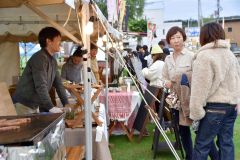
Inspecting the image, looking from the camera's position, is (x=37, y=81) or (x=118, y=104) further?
(x=118, y=104)

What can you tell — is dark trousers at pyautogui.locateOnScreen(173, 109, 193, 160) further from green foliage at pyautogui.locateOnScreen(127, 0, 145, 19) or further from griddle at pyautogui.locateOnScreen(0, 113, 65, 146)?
green foliage at pyautogui.locateOnScreen(127, 0, 145, 19)

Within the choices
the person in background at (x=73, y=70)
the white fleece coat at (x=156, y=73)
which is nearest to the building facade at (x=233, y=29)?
the white fleece coat at (x=156, y=73)

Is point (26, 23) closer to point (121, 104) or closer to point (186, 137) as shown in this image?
point (121, 104)

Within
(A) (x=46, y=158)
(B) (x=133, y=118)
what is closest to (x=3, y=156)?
(A) (x=46, y=158)

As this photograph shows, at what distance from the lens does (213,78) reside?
148 inches

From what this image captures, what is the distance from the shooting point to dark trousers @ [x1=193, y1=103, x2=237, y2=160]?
3838mm

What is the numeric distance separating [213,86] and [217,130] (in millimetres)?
512

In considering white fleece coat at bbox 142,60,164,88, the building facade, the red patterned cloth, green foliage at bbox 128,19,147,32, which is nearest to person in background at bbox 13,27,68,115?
the red patterned cloth

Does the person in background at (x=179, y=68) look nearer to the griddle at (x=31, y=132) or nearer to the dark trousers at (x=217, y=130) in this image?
the dark trousers at (x=217, y=130)

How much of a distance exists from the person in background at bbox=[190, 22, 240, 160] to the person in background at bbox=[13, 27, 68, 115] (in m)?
1.43

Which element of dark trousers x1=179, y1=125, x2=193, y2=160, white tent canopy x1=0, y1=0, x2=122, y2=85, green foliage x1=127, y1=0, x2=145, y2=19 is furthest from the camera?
green foliage x1=127, y1=0, x2=145, y2=19

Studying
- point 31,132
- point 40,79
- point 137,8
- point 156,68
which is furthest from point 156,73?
point 137,8

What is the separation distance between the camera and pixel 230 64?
12.6 ft

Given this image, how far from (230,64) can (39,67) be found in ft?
6.35
